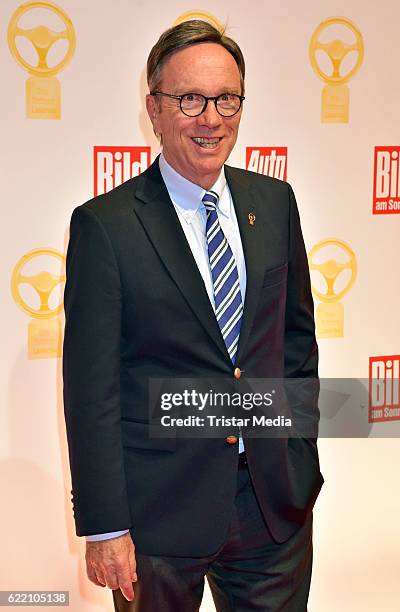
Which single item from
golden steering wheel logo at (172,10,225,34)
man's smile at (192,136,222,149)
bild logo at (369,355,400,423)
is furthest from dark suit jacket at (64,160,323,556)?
bild logo at (369,355,400,423)

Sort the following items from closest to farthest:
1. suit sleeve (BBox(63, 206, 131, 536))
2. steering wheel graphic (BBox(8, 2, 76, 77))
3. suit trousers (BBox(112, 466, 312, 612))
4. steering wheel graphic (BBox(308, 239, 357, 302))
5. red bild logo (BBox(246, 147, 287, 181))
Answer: suit sleeve (BBox(63, 206, 131, 536))
suit trousers (BBox(112, 466, 312, 612))
steering wheel graphic (BBox(8, 2, 76, 77))
red bild logo (BBox(246, 147, 287, 181))
steering wheel graphic (BBox(308, 239, 357, 302))

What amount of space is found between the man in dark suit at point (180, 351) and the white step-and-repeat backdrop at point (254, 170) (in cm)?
71

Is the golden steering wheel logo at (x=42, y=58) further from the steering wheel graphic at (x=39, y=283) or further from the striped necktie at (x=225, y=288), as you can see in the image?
the striped necktie at (x=225, y=288)

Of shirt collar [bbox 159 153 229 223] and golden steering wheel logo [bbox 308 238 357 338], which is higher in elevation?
shirt collar [bbox 159 153 229 223]

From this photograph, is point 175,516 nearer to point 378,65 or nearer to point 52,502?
point 52,502

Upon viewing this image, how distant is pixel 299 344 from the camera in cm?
194

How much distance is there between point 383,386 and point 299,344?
95 centimetres

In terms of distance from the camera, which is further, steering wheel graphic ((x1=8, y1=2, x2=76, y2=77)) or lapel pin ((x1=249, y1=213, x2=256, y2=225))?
steering wheel graphic ((x1=8, y1=2, x2=76, y2=77))

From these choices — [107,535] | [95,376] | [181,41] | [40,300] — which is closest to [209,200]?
[181,41]

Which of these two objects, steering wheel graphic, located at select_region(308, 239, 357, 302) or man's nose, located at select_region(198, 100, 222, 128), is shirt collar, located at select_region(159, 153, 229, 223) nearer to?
man's nose, located at select_region(198, 100, 222, 128)

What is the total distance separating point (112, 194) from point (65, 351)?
1.04ft

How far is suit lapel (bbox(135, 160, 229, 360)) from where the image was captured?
1.68 metres

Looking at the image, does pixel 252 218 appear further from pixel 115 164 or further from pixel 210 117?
pixel 115 164

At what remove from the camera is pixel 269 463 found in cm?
180
